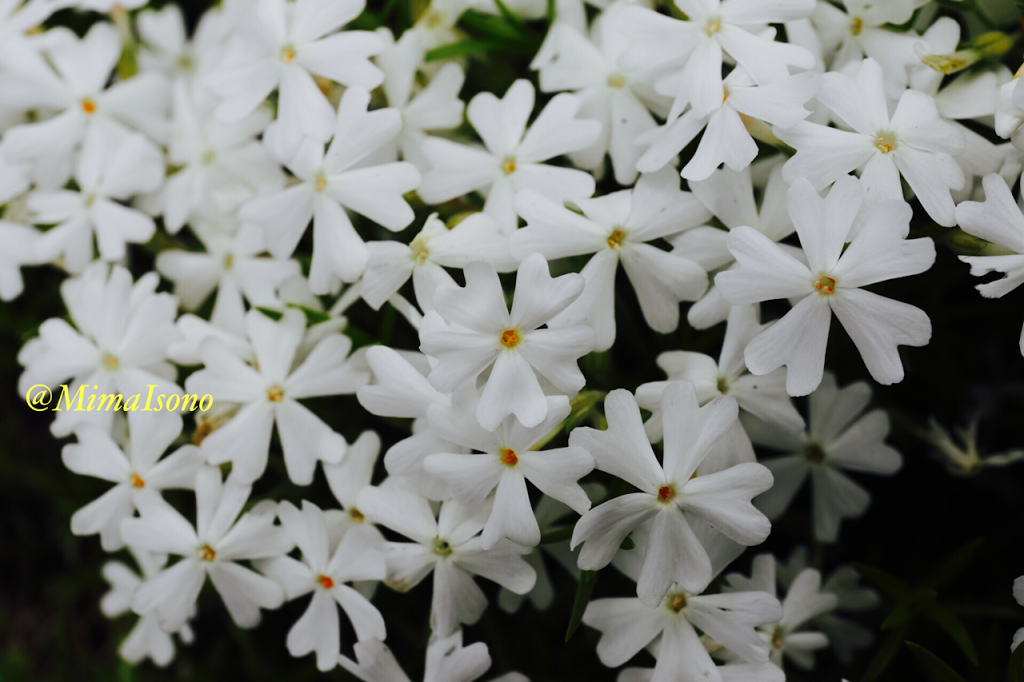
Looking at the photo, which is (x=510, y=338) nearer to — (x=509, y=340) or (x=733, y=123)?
(x=509, y=340)

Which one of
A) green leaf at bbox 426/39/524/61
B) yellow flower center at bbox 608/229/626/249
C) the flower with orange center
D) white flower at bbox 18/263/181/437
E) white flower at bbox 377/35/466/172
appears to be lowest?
white flower at bbox 18/263/181/437

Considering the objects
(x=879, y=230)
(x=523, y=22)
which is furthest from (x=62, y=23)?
(x=879, y=230)

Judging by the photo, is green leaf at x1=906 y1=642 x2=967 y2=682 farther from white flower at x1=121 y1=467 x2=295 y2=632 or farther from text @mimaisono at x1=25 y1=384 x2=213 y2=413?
text @mimaisono at x1=25 y1=384 x2=213 y2=413

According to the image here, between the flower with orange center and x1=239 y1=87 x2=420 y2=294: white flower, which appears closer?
the flower with orange center

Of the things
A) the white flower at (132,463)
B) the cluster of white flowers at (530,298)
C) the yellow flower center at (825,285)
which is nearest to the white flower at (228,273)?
the cluster of white flowers at (530,298)

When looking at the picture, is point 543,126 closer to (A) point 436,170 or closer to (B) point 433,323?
(A) point 436,170

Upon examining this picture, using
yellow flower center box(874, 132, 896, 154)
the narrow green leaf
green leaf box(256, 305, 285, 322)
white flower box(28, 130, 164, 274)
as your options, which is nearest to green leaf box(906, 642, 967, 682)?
the narrow green leaf

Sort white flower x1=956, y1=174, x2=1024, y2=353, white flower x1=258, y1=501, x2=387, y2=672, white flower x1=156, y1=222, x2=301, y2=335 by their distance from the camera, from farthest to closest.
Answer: white flower x1=156, y1=222, x2=301, y2=335 < white flower x1=258, y1=501, x2=387, y2=672 < white flower x1=956, y1=174, x2=1024, y2=353

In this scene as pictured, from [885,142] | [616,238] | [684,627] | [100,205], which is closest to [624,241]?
[616,238]
